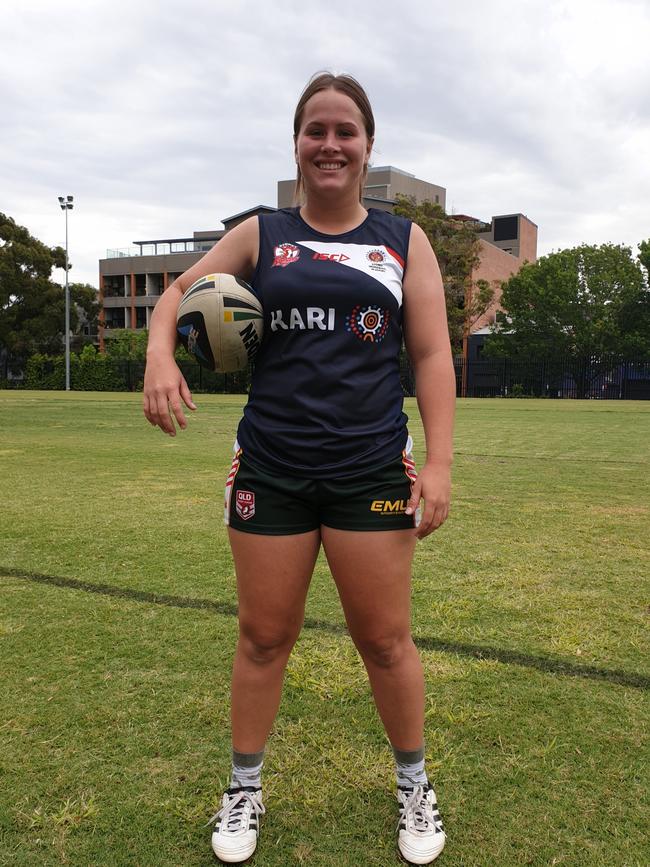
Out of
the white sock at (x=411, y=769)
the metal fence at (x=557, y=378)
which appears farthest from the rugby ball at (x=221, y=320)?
the metal fence at (x=557, y=378)

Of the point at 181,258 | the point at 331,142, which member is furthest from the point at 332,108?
the point at 181,258

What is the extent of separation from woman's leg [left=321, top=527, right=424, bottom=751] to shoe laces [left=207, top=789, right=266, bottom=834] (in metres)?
0.48

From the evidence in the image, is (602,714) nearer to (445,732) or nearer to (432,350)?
(445,732)

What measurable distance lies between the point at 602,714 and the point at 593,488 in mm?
5739

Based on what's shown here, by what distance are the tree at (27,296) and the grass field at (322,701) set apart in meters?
53.1

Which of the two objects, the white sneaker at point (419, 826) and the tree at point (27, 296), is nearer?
the white sneaker at point (419, 826)

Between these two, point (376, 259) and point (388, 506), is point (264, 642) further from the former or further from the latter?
point (376, 259)

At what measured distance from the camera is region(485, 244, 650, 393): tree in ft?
150

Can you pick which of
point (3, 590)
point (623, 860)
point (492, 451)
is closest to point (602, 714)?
point (623, 860)

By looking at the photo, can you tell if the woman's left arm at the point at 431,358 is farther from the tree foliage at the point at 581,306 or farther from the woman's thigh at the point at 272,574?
the tree foliage at the point at 581,306

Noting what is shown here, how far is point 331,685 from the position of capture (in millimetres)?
3254

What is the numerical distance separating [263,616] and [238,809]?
0.62 meters

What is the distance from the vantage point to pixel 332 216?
7.43ft

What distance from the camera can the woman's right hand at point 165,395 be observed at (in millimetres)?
2102
